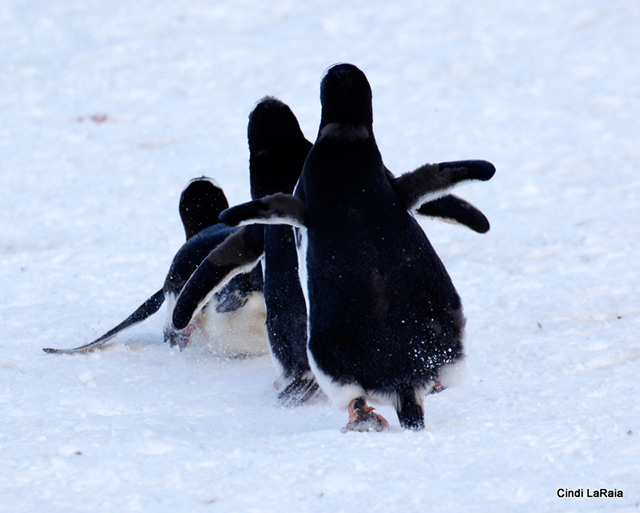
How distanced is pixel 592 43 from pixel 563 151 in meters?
1.87

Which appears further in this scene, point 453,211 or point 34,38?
point 34,38

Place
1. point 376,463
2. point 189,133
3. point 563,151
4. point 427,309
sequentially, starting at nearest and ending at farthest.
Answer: point 376,463, point 427,309, point 563,151, point 189,133

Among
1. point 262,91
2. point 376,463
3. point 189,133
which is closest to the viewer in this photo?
point 376,463

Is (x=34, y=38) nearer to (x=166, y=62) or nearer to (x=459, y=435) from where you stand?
Answer: (x=166, y=62)

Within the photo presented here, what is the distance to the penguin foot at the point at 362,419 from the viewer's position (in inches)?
99.2

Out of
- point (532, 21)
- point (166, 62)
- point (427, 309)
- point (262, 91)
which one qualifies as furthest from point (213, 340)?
point (532, 21)

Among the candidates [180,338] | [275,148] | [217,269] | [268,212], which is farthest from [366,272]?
[180,338]

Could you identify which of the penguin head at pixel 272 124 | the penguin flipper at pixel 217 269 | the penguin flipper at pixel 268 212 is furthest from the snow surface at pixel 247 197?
the penguin head at pixel 272 124

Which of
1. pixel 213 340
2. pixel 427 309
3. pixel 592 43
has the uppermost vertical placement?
pixel 592 43

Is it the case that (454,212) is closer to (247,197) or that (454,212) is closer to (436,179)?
(436,179)

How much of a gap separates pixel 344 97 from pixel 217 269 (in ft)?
2.23

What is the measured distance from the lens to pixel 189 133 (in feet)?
21.0

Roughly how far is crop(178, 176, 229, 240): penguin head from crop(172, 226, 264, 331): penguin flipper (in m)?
0.84

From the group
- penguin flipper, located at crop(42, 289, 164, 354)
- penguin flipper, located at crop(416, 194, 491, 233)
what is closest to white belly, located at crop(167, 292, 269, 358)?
penguin flipper, located at crop(42, 289, 164, 354)
